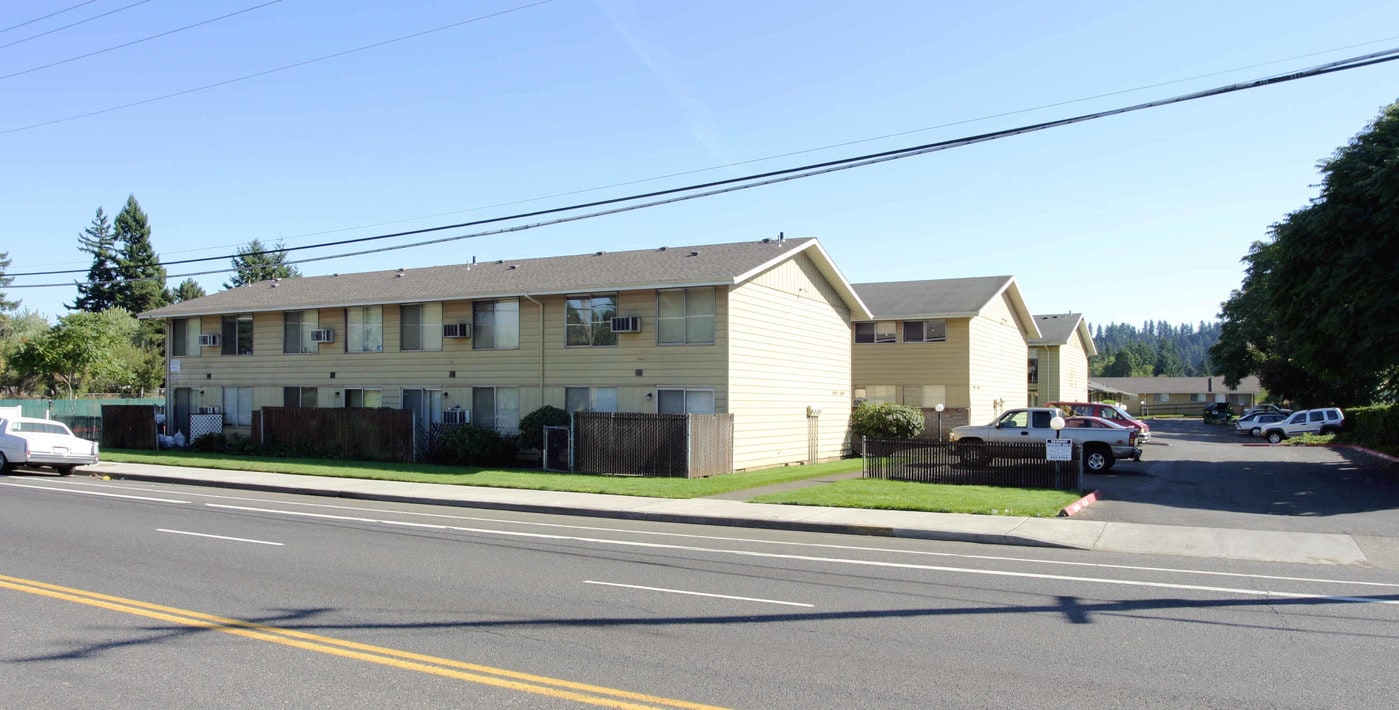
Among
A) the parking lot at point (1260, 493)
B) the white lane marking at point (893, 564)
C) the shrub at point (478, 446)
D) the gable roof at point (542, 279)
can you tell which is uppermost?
the gable roof at point (542, 279)

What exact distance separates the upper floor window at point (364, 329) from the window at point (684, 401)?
35.4 ft

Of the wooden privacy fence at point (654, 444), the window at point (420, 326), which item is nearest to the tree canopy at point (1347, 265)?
the wooden privacy fence at point (654, 444)

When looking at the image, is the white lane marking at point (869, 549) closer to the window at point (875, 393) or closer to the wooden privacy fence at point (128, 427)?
the wooden privacy fence at point (128, 427)

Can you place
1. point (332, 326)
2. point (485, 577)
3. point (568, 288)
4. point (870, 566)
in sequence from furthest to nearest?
point (332, 326) < point (568, 288) < point (870, 566) < point (485, 577)

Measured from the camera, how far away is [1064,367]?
53.8 m

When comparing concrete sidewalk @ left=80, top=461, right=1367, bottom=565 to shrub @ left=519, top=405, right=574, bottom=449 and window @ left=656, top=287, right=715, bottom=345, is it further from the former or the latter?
window @ left=656, top=287, right=715, bottom=345

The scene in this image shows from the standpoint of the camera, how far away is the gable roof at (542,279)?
2653 cm

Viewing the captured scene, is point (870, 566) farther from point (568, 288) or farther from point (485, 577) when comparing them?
point (568, 288)

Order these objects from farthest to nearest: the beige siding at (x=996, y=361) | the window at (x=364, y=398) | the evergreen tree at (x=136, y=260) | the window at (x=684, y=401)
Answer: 1. the evergreen tree at (x=136, y=260)
2. the beige siding at (x=996, y=361)
3. the window at (x=364, y=398)
4. the window at (x=684, y=401)

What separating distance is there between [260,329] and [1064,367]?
1625 inches

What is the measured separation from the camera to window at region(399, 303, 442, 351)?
99.6 ft

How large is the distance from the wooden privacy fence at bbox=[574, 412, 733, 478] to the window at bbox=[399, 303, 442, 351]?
7.87 m

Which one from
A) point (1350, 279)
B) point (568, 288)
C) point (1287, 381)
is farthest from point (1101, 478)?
point (1287, 381)

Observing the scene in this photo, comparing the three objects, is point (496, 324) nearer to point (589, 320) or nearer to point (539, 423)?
point (589, 320)
